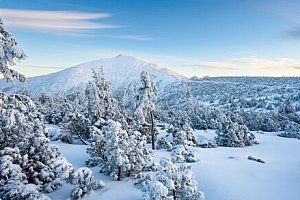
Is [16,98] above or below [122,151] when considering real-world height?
above

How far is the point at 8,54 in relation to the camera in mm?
11281

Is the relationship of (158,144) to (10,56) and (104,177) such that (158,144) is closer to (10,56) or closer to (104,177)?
(104,177)

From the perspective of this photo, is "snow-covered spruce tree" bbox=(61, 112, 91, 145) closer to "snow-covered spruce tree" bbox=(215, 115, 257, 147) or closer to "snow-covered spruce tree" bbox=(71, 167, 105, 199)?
"snow-covered spruce tree" bbox=(71, 167, 105, 199)

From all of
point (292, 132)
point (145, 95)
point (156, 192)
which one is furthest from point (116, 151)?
point (292, 132)

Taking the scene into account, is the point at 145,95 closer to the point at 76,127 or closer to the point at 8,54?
the point at 76,127

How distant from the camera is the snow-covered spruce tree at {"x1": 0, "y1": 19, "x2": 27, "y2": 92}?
36.5ft

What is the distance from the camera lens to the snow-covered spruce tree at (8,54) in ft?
36.5

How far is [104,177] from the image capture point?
24.1m

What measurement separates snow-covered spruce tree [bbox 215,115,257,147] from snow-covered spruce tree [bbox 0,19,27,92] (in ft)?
128

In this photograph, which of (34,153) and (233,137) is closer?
(34,153)

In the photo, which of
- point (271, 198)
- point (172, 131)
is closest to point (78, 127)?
point (172, 131)

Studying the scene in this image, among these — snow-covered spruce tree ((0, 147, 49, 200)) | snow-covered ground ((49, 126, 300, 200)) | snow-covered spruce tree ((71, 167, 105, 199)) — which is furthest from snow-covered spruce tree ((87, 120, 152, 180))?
snow-covered spruce tree ((0, 147, 49, 200))

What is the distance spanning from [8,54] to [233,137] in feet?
131

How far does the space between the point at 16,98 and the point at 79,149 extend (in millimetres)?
23248
